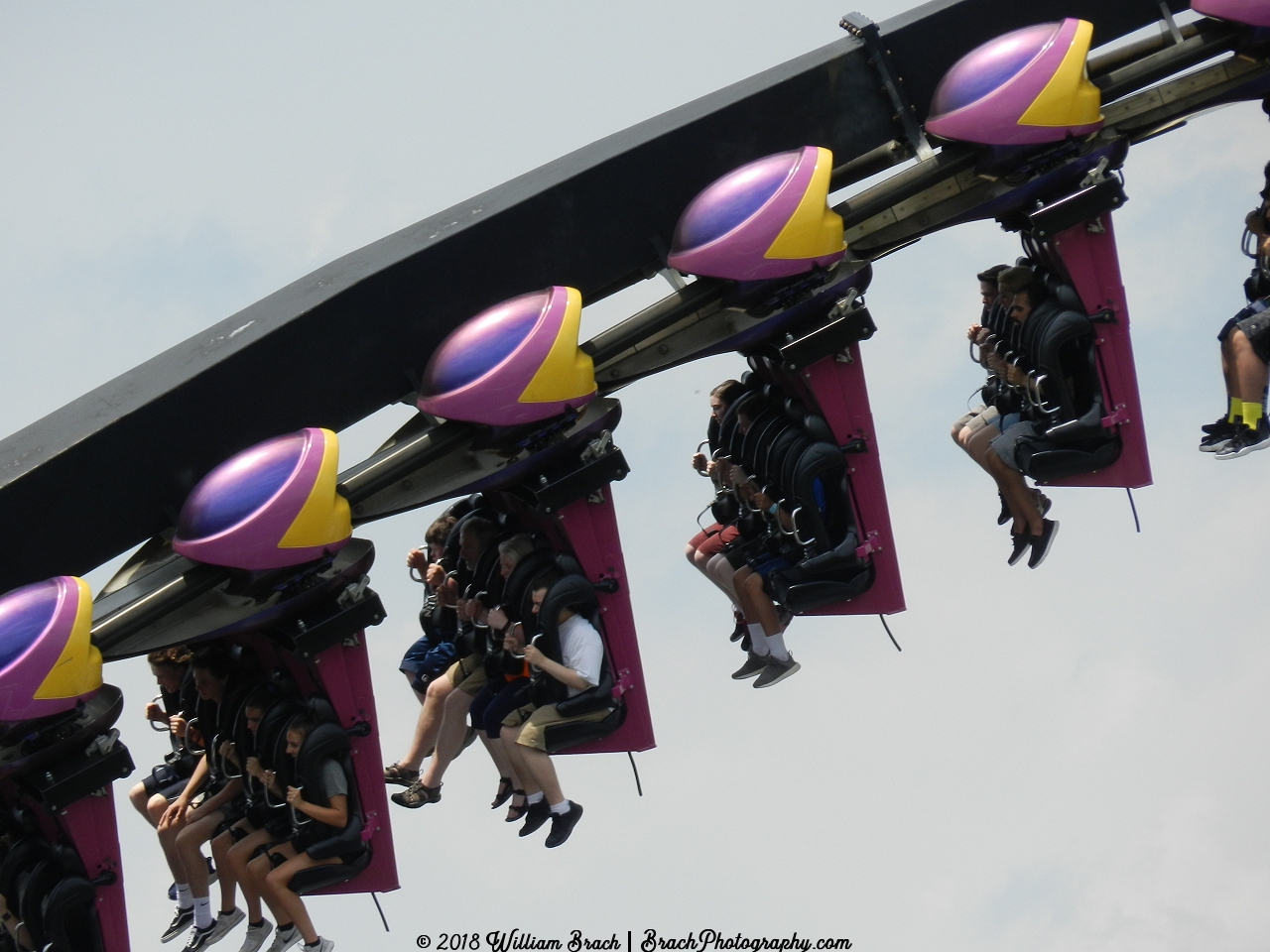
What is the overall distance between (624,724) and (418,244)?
2.89 meters

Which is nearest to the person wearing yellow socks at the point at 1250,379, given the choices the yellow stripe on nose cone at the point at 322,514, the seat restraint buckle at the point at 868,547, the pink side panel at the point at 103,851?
the seat restraint buckle at the point at 868,547

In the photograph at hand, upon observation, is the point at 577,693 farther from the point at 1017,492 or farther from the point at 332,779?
the point at 1017,492

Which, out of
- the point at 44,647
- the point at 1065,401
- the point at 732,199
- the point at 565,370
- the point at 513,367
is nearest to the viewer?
the point at 44,647

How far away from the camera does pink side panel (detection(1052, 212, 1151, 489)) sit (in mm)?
11625

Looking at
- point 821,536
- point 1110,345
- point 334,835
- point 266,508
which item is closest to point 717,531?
point 821,536

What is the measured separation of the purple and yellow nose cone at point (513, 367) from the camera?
10.5 metres

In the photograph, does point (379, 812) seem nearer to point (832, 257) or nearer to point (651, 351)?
point (651, 351)

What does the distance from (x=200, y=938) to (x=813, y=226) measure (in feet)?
17.7

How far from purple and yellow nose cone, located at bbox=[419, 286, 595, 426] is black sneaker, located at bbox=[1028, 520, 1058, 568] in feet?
10.5

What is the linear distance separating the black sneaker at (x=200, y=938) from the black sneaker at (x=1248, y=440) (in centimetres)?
657

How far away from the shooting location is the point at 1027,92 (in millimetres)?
11297

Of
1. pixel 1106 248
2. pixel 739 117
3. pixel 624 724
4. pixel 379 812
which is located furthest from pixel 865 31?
pixel 379 812

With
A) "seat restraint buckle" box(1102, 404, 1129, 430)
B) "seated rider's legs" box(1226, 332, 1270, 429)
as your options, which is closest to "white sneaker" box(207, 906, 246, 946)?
"seat restraint buckle" box(1102, 404, 1129, 430)

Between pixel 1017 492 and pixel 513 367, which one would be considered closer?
pixel 513 367
